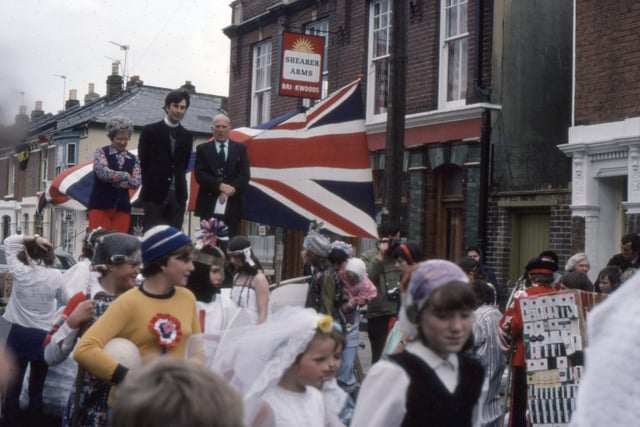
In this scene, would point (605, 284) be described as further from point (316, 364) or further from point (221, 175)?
point (316, 364)

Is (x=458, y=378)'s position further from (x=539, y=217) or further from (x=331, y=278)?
(x=539, y=217)

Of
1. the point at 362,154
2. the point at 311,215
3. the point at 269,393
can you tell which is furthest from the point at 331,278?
the point at 269,393

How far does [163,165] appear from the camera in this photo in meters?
8.03

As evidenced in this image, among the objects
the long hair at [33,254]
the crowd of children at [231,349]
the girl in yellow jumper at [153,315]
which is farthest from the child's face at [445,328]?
the long hair at [33,254]

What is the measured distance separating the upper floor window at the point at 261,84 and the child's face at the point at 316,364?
2092cm

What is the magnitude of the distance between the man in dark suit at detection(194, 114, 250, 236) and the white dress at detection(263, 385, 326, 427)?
4.14 m

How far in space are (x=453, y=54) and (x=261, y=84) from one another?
A: 318 inches

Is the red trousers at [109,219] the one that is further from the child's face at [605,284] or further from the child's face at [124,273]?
the child's face at [605,284]

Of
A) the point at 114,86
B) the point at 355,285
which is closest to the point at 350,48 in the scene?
the point at 355,285

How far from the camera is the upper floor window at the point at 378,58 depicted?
67.4ft

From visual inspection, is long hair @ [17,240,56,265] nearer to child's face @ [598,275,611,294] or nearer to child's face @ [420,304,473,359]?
child's face @ [598,275,611,294]

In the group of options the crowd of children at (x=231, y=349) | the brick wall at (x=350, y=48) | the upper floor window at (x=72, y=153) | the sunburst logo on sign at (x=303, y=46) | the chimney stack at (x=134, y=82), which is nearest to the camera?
the crowd of children at (x=231, y=349)

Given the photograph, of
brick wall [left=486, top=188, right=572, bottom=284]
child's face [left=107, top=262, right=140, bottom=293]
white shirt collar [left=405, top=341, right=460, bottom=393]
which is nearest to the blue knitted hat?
child's face [left=107, top=262, right=140, bottom=293]

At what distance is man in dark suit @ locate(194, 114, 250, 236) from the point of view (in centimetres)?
820
